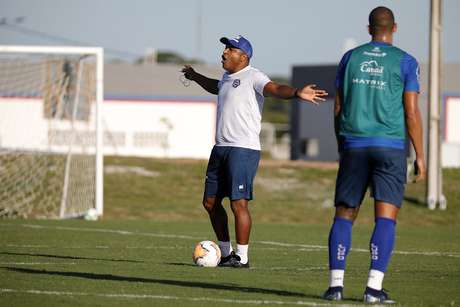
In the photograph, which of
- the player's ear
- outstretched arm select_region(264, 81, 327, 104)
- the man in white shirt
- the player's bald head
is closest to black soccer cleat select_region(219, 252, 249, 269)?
the man in white shirt

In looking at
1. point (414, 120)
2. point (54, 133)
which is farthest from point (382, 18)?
point (54, 133)

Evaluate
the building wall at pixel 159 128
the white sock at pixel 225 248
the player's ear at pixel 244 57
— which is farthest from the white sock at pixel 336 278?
the building wall at pixel 159 128

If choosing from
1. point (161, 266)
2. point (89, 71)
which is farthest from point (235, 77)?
point (89, 71)

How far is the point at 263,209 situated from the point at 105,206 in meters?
3.89

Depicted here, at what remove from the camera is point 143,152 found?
6119cm

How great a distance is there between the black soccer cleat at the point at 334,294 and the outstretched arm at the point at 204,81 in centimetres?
398

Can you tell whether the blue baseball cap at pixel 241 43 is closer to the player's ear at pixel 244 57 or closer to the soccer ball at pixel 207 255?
the player's ear at pixel 244 57

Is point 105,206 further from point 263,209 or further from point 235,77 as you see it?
point 235,77

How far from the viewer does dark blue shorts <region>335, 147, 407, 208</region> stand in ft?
27.7

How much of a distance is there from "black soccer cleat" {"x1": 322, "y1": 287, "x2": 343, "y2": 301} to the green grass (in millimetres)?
147

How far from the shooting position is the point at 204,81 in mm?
12133

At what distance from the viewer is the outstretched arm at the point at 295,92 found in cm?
923

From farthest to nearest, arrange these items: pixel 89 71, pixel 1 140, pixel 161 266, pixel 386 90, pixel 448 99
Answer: pixel 448 99 → pixel 1 140 → pixel 89 71 → pixel 161 266 → pixel 386 90

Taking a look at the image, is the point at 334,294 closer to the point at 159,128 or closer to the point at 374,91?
the point at 374,91
